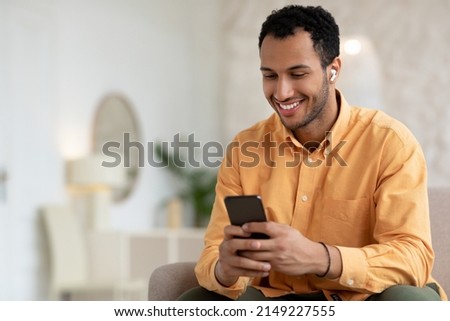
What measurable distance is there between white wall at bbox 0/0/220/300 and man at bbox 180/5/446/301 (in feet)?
10.2

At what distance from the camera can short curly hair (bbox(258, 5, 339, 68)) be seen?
70.8 inches

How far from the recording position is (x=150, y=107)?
21.0 feet

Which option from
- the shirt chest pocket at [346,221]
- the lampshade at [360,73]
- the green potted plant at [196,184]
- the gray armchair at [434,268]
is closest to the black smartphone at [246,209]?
the shirt chest pocket at [346,221]

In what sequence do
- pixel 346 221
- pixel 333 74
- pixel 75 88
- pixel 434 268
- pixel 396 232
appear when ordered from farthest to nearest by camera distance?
pixel 75 88 → pixel 434 268 → pixel 333 74 → pixel 346 221 → pixel 396 232

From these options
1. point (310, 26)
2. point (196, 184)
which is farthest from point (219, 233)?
point (196, 184)

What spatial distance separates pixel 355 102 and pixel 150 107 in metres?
2.35

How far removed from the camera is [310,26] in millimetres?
1810

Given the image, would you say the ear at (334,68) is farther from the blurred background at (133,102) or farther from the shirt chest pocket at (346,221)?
the blurred background at (133,102)

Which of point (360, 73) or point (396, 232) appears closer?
point (396, 232)

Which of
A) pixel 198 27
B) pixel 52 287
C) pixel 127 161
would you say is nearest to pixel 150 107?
pixel 127 161

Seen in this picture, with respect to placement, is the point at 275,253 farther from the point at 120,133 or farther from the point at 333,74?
the point at 120,133

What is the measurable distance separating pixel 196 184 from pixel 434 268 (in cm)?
469

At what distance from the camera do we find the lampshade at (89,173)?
504 centimetres
